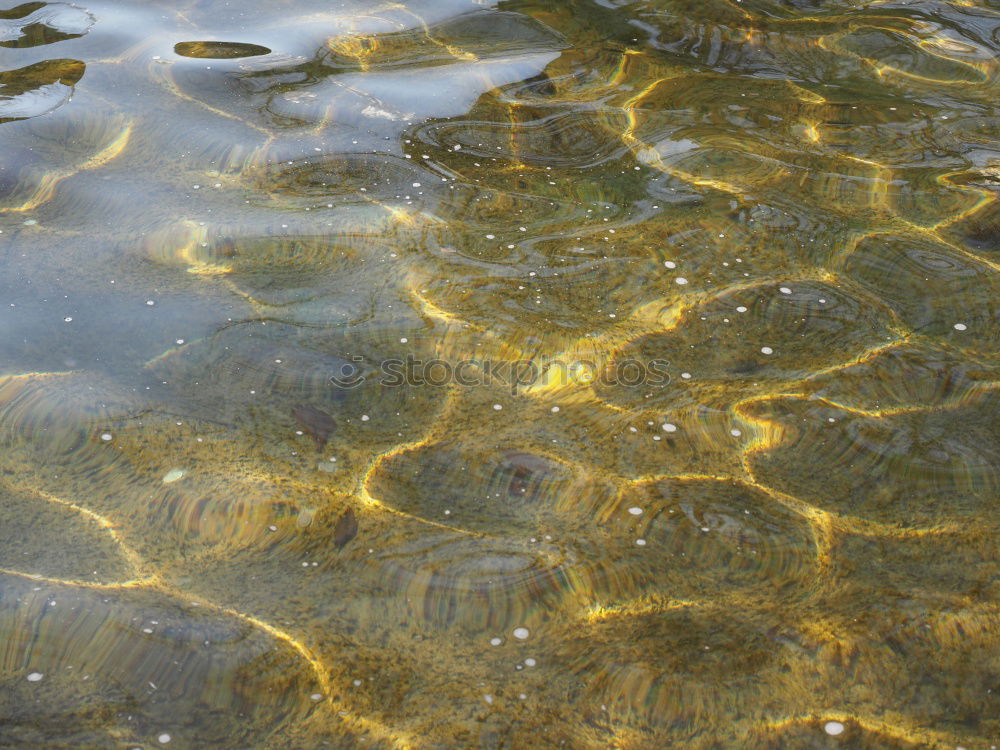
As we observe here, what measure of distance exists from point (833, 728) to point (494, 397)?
4.15ft

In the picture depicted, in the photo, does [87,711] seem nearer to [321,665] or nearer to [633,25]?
[321,665]

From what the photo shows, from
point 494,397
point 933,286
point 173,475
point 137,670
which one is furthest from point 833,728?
point 933,286

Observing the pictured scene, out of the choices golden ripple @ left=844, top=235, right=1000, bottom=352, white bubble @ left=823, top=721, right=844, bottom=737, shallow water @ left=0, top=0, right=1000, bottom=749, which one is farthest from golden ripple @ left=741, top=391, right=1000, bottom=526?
white bubble @ left=823, top=721, right=844, bottom=737

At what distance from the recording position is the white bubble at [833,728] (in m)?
1.95

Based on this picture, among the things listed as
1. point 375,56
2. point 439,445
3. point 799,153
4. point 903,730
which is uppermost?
point 375,56

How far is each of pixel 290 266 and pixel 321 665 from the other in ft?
5.18

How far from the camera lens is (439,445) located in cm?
263

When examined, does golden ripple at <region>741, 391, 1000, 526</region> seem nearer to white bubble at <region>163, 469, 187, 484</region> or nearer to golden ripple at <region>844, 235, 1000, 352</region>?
golden ripple at <region>844, 235, 1000, 352</region>

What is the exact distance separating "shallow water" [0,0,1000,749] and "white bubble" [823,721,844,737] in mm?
20

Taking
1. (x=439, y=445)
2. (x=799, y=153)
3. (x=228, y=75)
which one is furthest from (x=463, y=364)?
(x=228, y=75)

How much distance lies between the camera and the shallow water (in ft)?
6.74

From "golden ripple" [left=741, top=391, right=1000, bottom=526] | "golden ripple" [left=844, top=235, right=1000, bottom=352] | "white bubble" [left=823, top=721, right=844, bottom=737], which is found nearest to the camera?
"white bubble" [left=823, top=721, right=844, bottom=737]

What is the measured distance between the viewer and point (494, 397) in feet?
9.14

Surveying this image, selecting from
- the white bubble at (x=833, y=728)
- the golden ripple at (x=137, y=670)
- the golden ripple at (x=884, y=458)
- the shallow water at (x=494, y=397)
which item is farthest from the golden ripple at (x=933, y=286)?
the golden ripple at (x=137, y=670)
